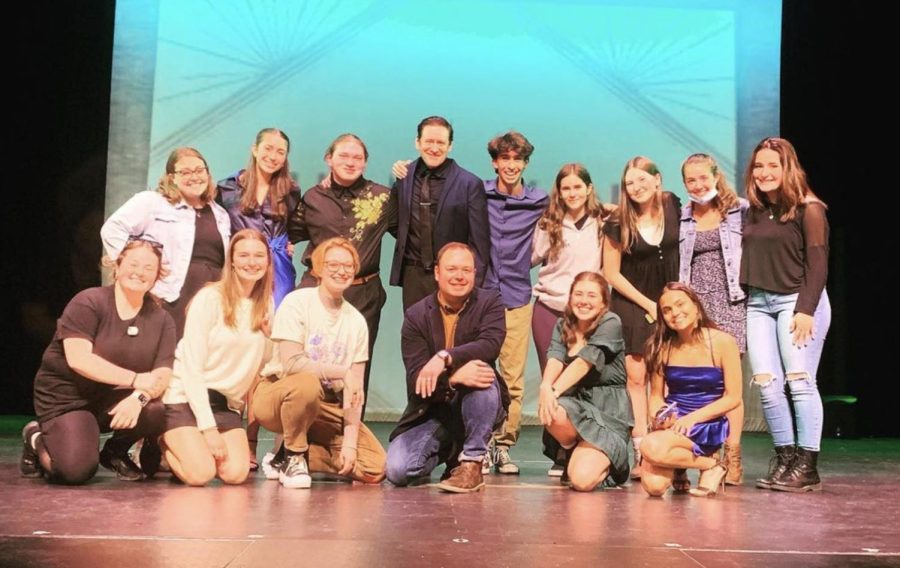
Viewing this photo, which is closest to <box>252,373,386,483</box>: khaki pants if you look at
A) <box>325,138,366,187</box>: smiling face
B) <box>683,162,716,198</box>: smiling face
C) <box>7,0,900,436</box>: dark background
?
<box>325,138,366,187</box>: smiling face

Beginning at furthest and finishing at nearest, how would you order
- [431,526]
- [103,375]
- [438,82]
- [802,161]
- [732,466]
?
[802,161]
[438,82]
[732,466]
[103,375]
[431,526]

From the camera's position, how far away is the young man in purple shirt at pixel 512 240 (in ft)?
13.7

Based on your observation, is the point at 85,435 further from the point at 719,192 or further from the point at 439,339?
the point at 719,192

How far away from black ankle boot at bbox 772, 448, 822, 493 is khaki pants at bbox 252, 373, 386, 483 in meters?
1.45

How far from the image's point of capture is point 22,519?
2.70 metres

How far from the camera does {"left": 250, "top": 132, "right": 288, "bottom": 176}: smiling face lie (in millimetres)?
4062

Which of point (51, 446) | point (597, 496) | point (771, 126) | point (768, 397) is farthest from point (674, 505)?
point (771, 126)

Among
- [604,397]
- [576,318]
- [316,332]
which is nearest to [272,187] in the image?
[316,332]

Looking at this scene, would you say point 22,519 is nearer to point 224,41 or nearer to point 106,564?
point 106,564

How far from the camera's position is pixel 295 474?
343cm

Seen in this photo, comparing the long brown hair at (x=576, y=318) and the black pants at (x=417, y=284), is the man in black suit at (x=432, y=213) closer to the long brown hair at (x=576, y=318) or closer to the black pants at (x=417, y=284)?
the black pants at (x=417, y=284)

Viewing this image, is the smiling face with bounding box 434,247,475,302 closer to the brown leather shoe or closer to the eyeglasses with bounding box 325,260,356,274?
the eyeglasses with bounding box 325,260,356,274

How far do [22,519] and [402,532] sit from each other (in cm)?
103

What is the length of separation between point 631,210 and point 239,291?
1.56 m
